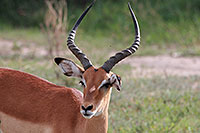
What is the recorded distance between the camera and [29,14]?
14195mm

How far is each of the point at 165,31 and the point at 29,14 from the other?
5103mm

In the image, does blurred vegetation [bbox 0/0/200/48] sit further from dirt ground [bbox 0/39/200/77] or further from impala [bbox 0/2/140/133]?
impala [bbox 0/2/140/133]

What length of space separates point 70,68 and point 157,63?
17.4 ft

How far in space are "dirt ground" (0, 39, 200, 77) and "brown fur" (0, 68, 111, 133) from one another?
156 inches

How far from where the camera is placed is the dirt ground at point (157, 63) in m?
8.32

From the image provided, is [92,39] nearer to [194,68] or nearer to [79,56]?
[194,68]

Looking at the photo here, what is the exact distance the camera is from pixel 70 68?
13.3 feet

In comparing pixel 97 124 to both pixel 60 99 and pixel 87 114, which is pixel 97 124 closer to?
pixel 87 114

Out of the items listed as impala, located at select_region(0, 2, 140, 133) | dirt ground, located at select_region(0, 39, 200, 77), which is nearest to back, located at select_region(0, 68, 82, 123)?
impala, located at select_region(0, 2, 140, 133)

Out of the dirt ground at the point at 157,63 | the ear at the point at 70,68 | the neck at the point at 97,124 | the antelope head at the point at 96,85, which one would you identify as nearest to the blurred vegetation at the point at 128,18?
the dirt ground at the point at 157,63

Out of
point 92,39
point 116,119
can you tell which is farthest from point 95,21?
point 116,119

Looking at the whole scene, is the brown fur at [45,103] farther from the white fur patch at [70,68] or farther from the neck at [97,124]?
the white fur patch at [70,68]

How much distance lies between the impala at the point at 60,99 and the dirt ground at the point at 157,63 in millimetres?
3990

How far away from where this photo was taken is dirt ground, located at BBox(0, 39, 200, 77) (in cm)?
832
